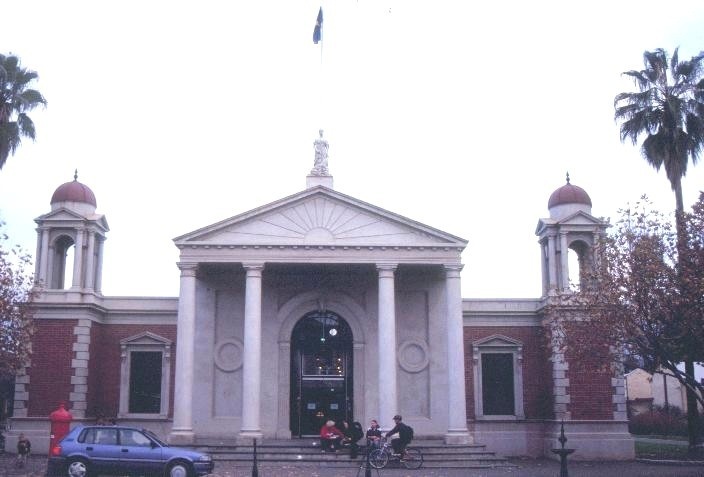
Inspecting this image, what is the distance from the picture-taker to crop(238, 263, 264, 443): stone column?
27750 millimetres

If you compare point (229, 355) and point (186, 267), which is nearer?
point (186, 267)

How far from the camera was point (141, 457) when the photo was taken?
845 inches

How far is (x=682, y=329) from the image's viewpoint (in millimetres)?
22641

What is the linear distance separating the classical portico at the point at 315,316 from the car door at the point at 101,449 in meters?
6.08

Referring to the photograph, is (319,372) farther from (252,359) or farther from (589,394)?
(589,394)

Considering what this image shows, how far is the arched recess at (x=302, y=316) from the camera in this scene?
102ft

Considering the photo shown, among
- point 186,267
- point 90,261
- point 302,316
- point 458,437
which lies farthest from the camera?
point 302,316

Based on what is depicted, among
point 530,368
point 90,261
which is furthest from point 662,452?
point 90,261

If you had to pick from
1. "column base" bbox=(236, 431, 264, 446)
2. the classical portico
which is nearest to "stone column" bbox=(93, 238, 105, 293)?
the classical portico

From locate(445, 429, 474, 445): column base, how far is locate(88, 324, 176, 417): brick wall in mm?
11118

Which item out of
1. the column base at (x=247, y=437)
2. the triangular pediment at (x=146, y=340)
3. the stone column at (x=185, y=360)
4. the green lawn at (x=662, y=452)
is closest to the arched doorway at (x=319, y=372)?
the column base at (x=247, y=437)

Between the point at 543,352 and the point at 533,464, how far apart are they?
17.8ft

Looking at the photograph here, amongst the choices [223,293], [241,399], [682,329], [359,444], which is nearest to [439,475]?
[359,444]

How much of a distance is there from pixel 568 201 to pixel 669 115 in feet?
16.5
